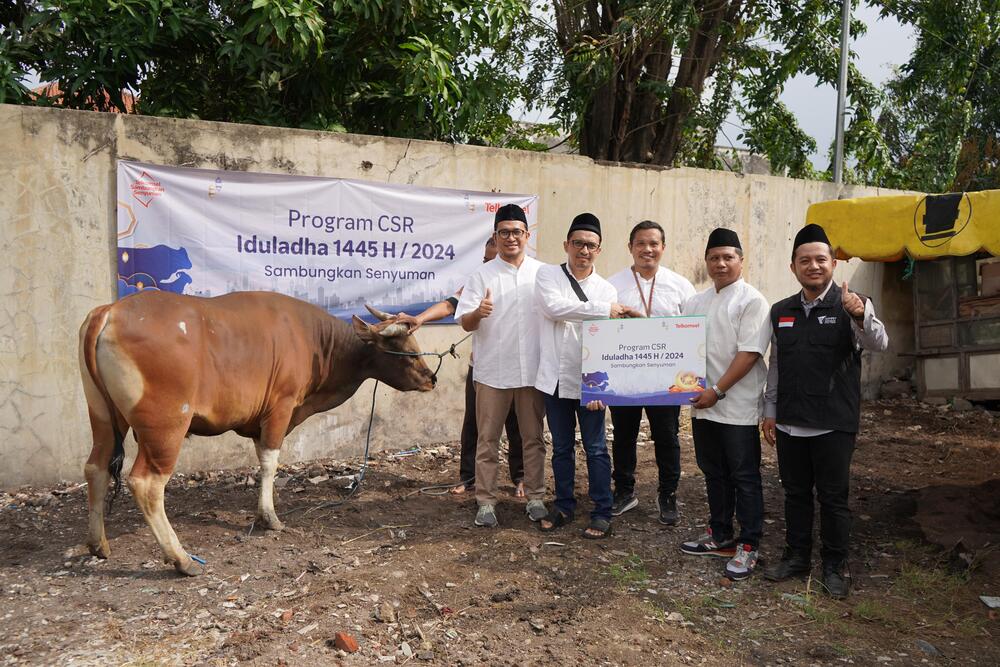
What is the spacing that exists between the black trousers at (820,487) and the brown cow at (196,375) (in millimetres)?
2613

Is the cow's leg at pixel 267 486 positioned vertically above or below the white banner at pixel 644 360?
below

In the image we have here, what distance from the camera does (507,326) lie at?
17.2 ft

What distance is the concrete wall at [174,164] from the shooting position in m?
5.89

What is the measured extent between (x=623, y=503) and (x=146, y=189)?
13.5 ft

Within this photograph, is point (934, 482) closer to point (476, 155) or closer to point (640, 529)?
point (640, 529)

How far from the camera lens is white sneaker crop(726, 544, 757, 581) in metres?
4.61

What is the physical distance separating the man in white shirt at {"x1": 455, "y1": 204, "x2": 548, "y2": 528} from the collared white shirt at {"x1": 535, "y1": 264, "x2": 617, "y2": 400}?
6.3 inches

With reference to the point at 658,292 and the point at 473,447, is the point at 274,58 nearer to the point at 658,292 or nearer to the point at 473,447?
the point at 473,447

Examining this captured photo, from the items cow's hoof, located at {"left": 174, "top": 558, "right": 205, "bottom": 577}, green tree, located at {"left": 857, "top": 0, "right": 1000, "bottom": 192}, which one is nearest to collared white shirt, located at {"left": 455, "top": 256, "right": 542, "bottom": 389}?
cow's hoof, located at {"left": 174, "top": 558, "right": 205, "bottom": 577}

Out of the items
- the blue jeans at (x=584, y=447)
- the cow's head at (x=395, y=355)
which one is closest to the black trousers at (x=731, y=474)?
the blue jeans at (x=584, y=447)

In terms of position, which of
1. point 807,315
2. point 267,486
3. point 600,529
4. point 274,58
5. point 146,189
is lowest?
point 600,529

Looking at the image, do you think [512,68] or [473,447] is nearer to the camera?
[473,447]

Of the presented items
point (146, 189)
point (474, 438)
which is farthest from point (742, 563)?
point (146, 189)

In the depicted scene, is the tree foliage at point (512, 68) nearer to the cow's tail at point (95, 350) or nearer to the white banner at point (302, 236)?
the white banner at point (302, 236)
